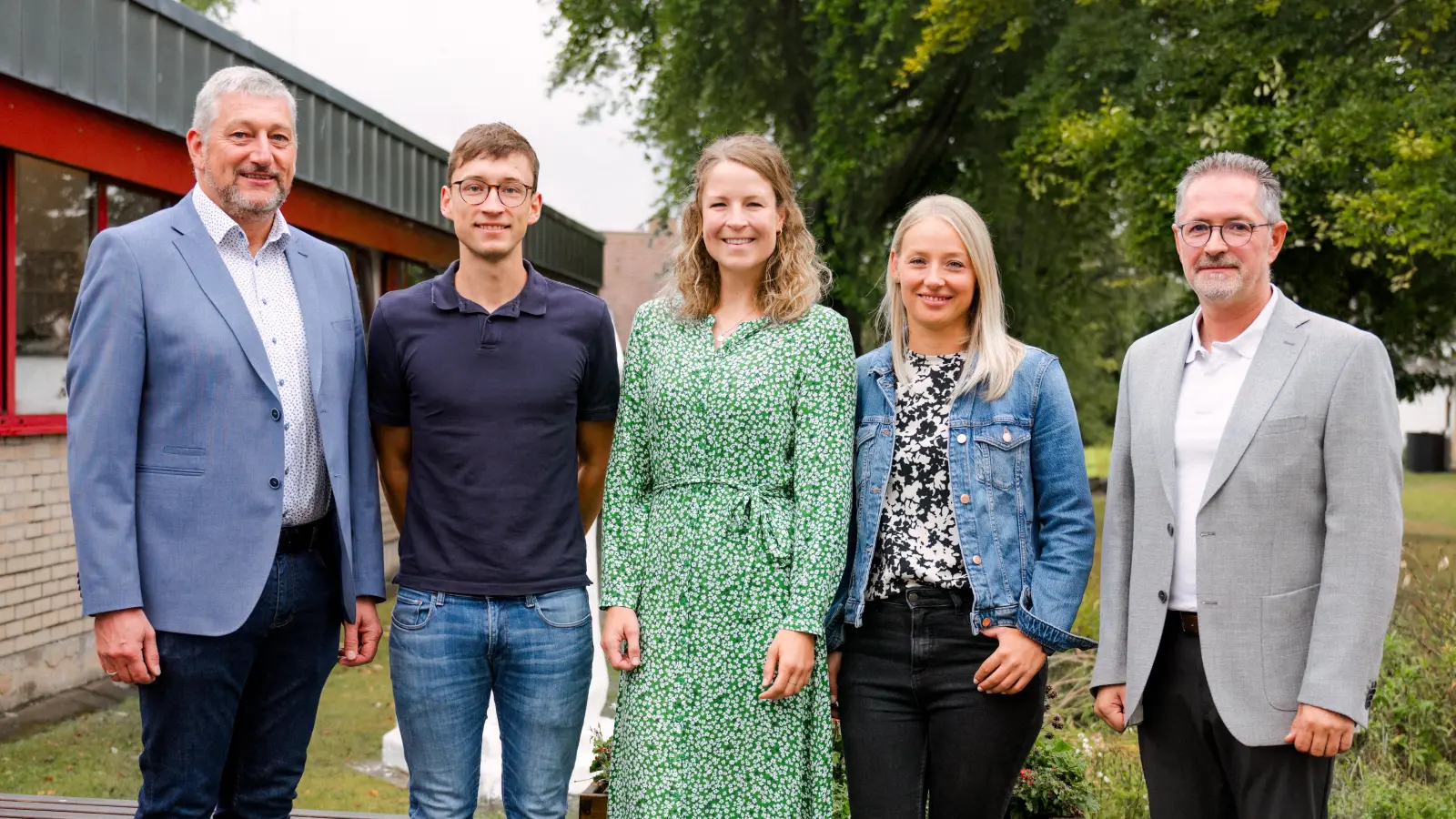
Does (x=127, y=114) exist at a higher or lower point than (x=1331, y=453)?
higher

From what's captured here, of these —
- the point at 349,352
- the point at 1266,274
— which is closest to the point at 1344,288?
the point at 1266,274

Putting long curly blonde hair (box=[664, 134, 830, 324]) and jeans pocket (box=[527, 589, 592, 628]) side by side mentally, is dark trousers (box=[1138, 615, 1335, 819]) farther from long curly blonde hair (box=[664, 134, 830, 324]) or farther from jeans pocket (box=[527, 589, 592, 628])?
jeans pocket (box=[527, 589, 592, 628])

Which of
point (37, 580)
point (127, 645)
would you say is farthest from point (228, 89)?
point (37, 580)

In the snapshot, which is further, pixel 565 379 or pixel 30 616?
pixel 30 616

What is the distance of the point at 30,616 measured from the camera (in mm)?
6902

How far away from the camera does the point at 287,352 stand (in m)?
3.04

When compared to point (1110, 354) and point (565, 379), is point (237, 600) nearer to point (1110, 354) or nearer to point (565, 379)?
point (565, 379)

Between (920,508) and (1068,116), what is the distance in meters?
11.2

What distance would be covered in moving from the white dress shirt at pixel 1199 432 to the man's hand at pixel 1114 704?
27cm

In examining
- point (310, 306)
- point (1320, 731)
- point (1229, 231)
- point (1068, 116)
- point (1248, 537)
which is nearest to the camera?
point (1320, 731)

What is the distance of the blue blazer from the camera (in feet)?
8.91

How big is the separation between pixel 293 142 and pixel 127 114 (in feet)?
15.3

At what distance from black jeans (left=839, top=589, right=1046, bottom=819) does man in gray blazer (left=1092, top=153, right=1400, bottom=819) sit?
0.32 meters

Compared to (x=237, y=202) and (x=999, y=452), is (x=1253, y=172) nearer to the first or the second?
(x=999, y=452)
